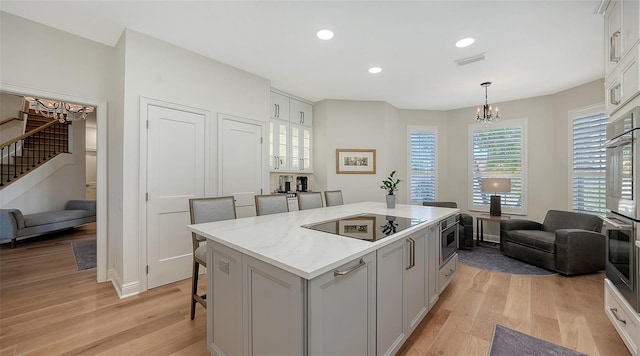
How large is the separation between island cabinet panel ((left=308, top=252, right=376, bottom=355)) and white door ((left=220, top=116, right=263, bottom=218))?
262cm

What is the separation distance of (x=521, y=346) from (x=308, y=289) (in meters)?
1.98

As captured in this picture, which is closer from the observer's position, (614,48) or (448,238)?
(614,48)

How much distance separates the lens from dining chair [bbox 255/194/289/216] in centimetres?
277

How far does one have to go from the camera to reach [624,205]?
175cm

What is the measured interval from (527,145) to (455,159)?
Result: 4.14 feet

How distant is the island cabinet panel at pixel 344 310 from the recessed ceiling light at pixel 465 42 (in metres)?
2.65

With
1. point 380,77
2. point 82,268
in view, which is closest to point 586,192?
point 380,77

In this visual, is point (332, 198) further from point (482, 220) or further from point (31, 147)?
point (31, 147)

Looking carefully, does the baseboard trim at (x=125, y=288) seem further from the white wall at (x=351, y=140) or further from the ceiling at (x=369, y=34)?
the white wall at (x=351, y=140)

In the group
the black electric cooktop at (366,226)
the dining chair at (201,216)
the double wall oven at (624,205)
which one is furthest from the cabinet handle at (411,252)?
the dining chair at (201,216)

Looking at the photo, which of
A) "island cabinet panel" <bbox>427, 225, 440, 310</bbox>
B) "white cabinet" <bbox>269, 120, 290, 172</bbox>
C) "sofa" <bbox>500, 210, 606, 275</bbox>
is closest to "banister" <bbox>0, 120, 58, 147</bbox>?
"white cabinet" <bbox>269, 120, 290, 172</bbox>

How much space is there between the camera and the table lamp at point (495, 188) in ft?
15.2

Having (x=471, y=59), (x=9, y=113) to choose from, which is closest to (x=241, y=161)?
(x=471, y=59)

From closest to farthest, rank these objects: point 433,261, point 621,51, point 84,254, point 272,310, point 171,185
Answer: point 272,310 → point 621,51 → point 433,261 → point 171,185 → point 84,254
